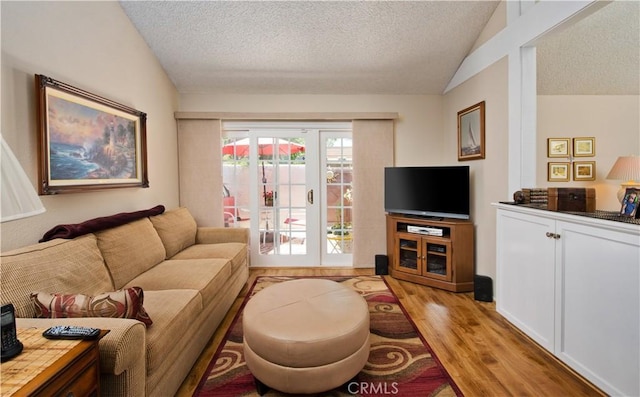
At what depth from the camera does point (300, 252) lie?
404 cm

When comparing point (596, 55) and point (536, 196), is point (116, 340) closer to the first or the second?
point (536, 196)

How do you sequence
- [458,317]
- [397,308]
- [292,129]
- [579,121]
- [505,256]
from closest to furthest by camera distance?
1. [505,256]
2. [458,317]
3. [397,308]
4. [579,121]
5. [292,129]

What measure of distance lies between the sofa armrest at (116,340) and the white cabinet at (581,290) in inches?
89.5

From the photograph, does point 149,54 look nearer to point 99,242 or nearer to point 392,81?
point 99,242

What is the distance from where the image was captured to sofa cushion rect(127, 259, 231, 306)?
2.03 meters

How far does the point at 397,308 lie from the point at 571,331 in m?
1.26

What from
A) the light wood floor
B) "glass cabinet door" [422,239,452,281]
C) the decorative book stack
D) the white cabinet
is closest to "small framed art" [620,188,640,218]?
the white cabinet

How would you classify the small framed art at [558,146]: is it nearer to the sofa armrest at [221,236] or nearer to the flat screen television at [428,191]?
the flat screen television at [428,191]

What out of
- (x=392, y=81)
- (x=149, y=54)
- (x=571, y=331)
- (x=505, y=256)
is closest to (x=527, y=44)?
(x=392, y=81)

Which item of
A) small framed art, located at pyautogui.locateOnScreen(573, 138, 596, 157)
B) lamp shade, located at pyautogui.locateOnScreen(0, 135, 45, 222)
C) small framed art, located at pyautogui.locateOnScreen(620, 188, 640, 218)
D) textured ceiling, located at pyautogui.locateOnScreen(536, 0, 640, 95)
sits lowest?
small framed art, located at pyautogui.locateOnScreen(620, 188, 640, 218)

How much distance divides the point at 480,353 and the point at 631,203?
1262 millimetres

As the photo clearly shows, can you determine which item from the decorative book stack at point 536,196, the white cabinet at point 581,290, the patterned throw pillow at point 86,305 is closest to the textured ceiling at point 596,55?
the decorative book stack at point 536,196

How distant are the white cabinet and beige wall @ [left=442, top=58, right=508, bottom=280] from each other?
63 centimetres

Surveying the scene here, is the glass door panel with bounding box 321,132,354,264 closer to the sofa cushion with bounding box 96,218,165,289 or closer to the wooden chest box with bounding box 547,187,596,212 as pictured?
the sofa cushion with bounding box 96,218,165,289
